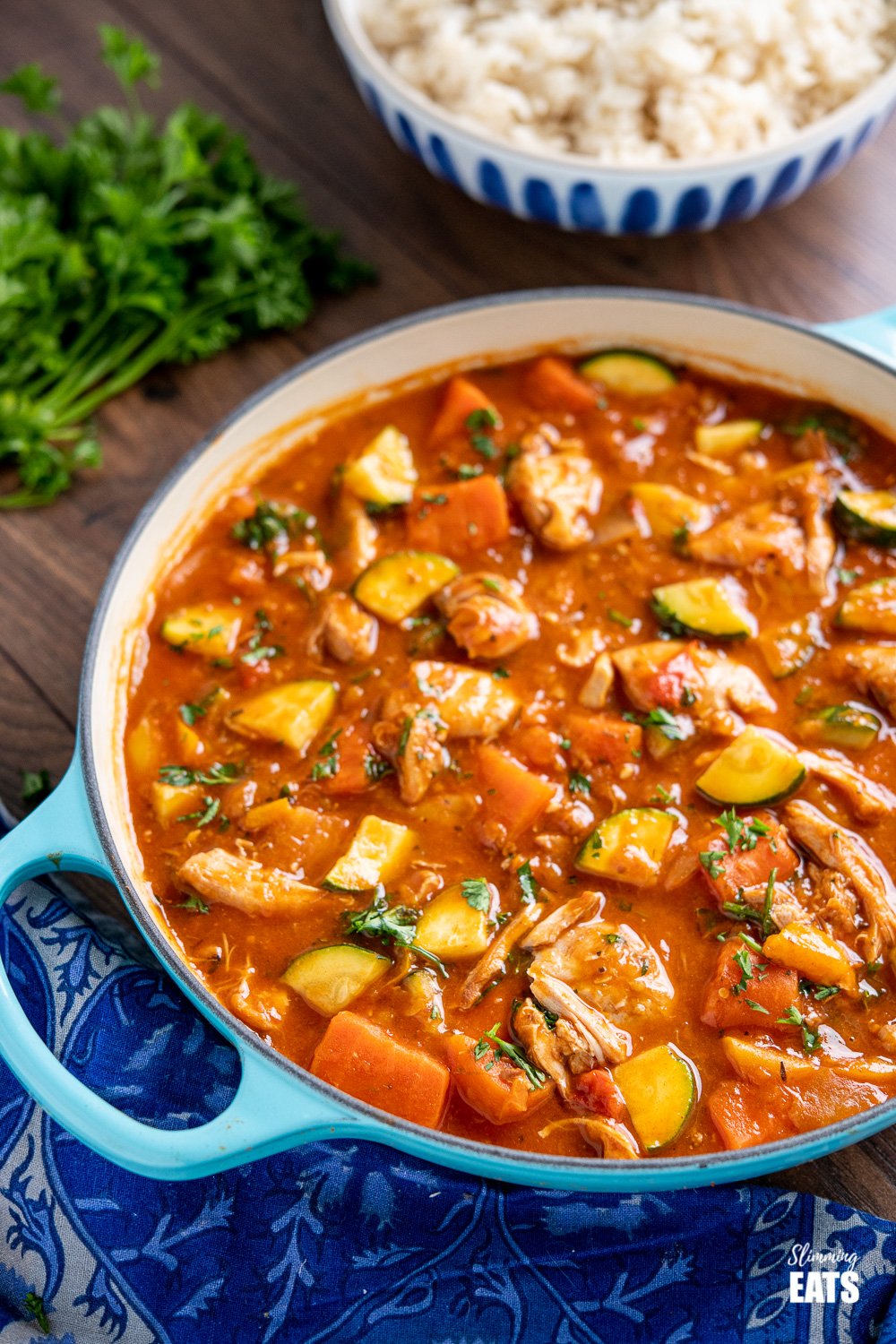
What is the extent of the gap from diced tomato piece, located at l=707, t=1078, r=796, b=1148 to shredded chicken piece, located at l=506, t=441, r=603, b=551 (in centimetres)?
144

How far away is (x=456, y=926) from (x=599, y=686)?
0.70 meters

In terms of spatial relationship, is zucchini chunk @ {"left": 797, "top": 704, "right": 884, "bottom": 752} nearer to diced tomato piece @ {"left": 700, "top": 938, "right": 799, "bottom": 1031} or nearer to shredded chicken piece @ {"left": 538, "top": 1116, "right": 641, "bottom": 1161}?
diced tomato piece @ {"left": 700, "top": 938, "right": 799, "bottom": 1031}

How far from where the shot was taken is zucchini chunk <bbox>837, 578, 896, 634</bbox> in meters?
3.19

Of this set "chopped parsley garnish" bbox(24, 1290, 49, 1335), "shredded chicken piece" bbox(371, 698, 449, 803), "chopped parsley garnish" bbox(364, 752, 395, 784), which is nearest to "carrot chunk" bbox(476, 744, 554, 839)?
"shredded chicken piece" bbox(371, 698, 449, 803)

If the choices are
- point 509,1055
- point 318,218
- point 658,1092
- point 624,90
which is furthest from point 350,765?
point 624,90

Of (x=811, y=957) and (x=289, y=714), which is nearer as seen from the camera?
(x=811, y=957)

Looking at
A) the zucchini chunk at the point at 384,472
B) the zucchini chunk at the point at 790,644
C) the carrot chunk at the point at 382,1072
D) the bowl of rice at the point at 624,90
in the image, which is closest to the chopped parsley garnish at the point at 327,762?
the carrot chunk at the point at 382,1072

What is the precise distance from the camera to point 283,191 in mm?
4027

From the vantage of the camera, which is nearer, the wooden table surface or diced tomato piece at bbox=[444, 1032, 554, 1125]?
diced tomato piece at bbox=[444, 1032, 554, 1125]

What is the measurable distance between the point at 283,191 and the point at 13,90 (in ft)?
2.77

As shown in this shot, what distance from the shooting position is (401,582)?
10.8ft

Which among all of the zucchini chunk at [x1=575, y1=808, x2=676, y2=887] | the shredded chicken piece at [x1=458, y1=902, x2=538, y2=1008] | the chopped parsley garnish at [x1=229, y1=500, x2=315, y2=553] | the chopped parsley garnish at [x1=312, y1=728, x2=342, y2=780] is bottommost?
the zucchini chunk at [x1=575, y1=808, x2=676, y2=887]

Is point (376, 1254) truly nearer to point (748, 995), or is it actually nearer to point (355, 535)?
point (748, 995)

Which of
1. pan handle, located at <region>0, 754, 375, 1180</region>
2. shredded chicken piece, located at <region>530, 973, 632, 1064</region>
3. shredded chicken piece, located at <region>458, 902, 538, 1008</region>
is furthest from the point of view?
shredded chicken piece, located at <region>458, 902, 538, 1008</region>
